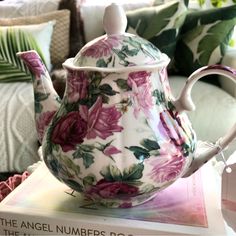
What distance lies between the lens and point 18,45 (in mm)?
1726

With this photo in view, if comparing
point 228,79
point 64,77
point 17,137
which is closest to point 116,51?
point 17,137

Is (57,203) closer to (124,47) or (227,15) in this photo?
(124,47)

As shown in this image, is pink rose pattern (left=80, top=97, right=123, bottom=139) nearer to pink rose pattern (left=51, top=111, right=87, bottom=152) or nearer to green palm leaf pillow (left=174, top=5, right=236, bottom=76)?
pink rose pattern (left=51, top=111, right=87, bottom=152)

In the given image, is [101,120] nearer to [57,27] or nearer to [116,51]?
[116,51]

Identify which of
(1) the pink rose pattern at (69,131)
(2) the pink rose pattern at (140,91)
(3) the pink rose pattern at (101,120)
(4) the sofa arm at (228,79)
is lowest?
(4) the sofa arm at (228,79)

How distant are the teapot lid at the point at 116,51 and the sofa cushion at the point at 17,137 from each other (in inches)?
32.1

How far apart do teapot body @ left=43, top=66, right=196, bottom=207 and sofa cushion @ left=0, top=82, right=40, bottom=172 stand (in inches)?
31.3

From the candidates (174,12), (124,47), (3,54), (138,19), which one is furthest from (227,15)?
(124,47)

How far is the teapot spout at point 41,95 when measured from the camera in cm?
60

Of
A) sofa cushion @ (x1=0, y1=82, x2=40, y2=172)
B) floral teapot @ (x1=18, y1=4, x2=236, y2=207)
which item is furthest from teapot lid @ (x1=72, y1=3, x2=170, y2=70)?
sofa cushion @ (x1=0, y1=82, x2=40, y2=172)

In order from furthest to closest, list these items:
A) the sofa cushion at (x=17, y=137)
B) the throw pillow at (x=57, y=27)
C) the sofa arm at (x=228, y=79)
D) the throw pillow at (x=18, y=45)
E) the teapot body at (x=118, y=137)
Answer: the throw pillow at (x=57, y=27)
the throw pillow at (x=18, y=45)
the sofa arm at (x=228, y=79)
the sofa cushion at (x=17, y=137)
the teapot body at (x=118, y=137)

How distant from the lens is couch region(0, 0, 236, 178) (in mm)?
1317

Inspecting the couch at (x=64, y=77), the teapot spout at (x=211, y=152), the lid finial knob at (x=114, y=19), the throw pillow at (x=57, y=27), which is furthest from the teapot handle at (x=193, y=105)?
the throw pillow at (x=57, y=27)

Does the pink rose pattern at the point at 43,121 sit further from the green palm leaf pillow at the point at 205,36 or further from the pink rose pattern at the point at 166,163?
the green palm leaf pillow at the point at 205,36
